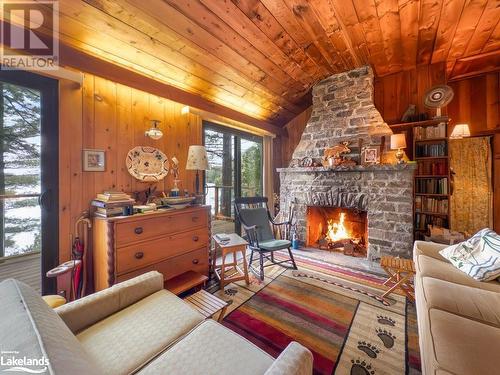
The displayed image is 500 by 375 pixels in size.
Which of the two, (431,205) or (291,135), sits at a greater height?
(291,135)

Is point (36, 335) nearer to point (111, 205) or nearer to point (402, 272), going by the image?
point (111, 205)

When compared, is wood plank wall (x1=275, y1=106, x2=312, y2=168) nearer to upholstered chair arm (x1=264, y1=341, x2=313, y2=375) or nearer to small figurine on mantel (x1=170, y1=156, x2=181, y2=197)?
small figurine on mantel (x1=170, y1=156, x2=181, y2=197)

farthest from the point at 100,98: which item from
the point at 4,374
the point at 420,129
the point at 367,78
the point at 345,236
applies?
the point at 420,129

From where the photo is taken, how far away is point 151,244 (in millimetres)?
1953

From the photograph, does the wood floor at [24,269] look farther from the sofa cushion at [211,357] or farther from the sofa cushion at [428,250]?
the sofa cushion at [428,250]

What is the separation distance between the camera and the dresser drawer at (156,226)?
5.83 feet

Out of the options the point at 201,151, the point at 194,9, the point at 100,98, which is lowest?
the point at 201,151

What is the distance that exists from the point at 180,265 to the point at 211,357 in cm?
139

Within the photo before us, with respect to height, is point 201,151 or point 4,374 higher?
point 201,151

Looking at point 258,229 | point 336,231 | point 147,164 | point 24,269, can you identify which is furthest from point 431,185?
point 24,269

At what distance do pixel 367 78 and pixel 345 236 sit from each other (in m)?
2.61

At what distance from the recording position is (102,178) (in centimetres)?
204

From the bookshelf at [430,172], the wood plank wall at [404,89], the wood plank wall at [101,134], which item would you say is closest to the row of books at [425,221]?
the bookshelf at [430,172]

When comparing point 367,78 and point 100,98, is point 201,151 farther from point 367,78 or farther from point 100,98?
point 367,78
